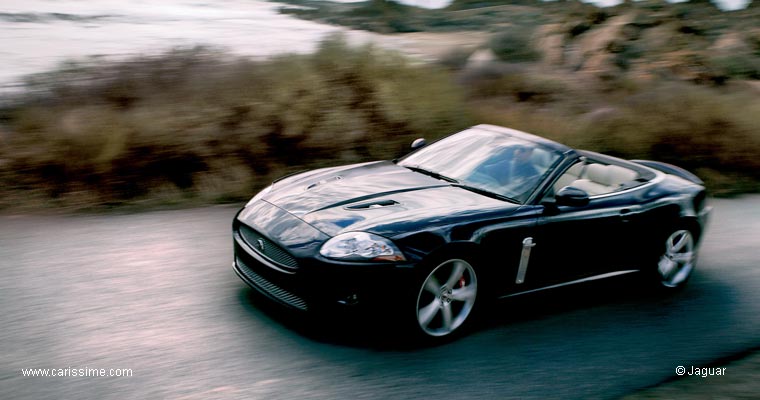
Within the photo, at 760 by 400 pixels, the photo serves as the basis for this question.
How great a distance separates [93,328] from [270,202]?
1.52 meters

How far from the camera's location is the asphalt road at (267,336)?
4508mm

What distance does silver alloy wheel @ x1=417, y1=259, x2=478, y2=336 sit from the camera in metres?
5.09

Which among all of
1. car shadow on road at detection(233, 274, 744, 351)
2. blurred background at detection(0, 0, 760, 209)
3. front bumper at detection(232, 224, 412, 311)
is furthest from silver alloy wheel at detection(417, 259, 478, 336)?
blurred background at detection(0, 0, 760, 209)

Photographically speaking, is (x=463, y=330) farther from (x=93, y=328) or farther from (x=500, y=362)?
(x=93, y=328)

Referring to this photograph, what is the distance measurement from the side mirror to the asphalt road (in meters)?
0.92

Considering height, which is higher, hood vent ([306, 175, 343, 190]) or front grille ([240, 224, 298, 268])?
hood vent ([306, 175, 343, 190])

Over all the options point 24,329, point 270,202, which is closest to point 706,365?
point 270,202

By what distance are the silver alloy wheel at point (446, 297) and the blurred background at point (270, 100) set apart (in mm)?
4335

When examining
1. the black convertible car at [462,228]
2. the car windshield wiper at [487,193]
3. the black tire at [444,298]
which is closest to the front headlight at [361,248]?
the black convertible car at [462,228]

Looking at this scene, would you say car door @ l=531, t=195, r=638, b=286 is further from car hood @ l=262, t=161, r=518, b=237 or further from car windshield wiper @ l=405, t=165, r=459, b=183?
car windshield wiper @ l=405, t=165, r=459, b=183

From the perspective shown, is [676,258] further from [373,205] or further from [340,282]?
[340,282]

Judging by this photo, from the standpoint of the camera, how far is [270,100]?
32.4ft

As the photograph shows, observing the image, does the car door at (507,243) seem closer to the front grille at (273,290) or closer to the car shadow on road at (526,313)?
the car shadow on road at (526,313)

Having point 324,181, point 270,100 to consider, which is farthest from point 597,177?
point 270,100
